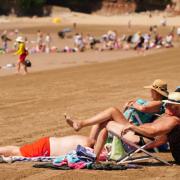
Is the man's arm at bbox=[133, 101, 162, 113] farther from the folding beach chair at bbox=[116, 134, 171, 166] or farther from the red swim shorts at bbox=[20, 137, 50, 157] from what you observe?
the red swim shorts at bbox=[20, 137, 50, 157]

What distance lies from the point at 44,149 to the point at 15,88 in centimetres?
959

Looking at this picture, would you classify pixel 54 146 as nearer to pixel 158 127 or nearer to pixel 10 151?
pixel 10 151

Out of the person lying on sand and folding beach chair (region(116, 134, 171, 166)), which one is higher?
the person lying on sand

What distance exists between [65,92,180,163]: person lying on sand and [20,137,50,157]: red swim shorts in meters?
0.72

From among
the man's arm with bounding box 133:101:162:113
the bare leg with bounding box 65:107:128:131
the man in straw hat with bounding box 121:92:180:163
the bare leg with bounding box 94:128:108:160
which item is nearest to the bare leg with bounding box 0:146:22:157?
the bare leg with bounding box 65:107:128:131

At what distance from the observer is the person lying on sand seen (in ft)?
24.3

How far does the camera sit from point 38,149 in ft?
26.3

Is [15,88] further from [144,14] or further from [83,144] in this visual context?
Answer: [144,14]

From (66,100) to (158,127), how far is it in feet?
A: 23.5

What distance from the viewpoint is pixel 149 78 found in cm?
1944

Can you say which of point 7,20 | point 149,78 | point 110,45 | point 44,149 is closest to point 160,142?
point 44,149

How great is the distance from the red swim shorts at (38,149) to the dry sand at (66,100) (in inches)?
7.8

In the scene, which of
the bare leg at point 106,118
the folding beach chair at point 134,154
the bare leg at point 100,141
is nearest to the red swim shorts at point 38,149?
the bare leg at point 106,118

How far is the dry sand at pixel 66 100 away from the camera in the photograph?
24.4 ft
